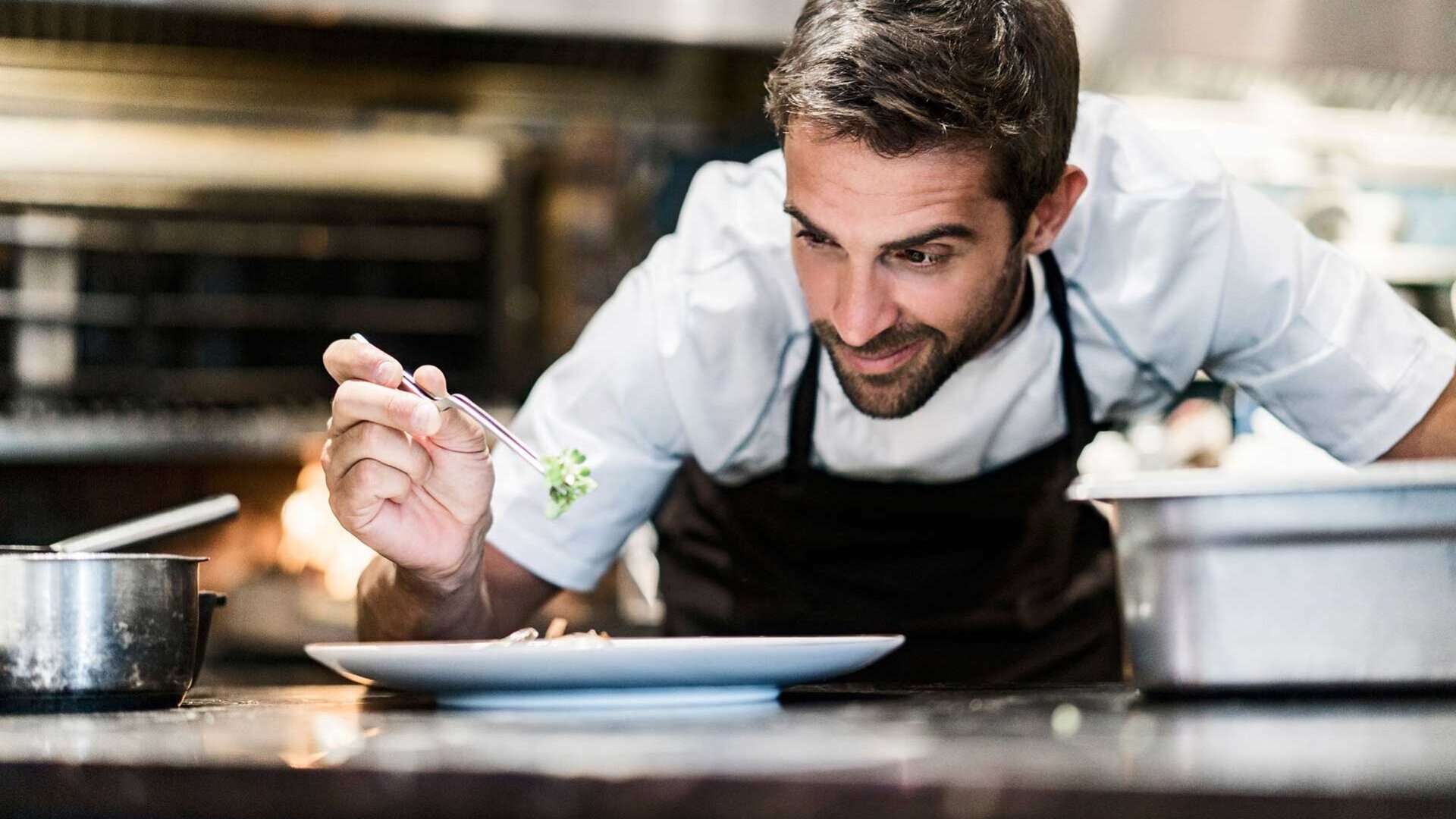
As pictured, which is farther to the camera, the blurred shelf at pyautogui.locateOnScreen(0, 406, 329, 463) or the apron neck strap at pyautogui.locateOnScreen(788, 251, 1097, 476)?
the blurred shelf at pyautogui.locateOnScreen(0, 406, 329, 463)

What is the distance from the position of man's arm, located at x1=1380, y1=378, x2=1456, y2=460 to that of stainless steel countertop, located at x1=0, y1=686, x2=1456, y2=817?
90cm

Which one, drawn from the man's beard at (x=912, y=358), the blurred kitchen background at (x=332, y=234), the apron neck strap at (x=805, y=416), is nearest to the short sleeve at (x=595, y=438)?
the apron neck strap at (x=805, y=416)

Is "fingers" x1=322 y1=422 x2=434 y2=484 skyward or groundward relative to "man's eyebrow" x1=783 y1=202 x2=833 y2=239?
groundward

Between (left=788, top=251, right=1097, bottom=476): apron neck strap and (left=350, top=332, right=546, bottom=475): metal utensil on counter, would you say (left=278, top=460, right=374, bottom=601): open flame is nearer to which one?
(left=788, top=251, right=1097, bottom=476): apron neck strap

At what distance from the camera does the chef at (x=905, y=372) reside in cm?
125

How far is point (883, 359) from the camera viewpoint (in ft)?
4.49

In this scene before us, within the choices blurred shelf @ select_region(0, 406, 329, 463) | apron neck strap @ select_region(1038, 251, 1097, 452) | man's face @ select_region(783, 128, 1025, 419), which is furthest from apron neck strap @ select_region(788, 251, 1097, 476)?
blurred shelf @ select_region(0, 406, 329, 463)

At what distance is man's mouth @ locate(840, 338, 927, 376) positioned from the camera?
53.7 inches

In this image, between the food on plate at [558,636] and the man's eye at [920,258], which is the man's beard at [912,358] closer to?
the man's eye at [920,258]

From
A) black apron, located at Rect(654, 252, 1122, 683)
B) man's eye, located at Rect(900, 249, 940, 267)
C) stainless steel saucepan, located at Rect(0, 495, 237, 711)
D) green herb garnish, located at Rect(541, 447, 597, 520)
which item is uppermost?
man's eye, located at Rect(900, 249, 940, 267)

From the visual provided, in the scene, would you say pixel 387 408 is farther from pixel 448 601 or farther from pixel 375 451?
pixel 448 601

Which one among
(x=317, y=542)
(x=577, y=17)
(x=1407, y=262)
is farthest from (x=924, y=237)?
(x=1407, y=262)

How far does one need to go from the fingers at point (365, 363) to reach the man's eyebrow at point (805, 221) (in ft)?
1.43

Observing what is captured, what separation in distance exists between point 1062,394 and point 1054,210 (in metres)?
0.28
